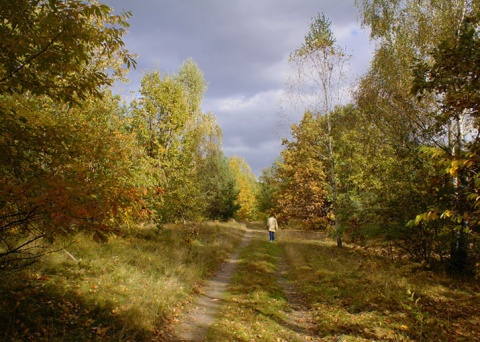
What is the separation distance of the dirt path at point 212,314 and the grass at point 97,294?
35 cm

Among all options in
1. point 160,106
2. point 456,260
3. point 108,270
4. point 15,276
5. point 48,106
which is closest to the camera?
point 15,276

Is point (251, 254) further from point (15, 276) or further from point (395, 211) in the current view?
point (15, 276)

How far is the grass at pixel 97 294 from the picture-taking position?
4.89m

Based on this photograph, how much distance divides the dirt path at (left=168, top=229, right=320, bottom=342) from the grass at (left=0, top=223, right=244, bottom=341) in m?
0.35

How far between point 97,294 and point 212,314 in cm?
271

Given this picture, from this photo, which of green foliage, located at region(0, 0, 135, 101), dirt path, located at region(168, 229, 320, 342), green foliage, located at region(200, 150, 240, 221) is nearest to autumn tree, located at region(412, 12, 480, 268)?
dirt path, located at region(168, 229, 320, 342)

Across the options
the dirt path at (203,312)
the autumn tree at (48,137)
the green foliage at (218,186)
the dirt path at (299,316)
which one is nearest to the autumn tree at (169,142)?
the dirt path at (203,312)

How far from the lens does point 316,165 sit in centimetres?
2484

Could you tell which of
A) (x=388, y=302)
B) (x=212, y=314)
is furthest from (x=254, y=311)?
(x=388, y=302)

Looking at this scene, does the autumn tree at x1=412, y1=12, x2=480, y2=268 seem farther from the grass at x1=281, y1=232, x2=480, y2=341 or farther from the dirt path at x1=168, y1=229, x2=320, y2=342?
the dirt path at x1=168, y1=229, x2=320, y2=342

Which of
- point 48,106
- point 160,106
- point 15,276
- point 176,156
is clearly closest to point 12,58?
point 15,276

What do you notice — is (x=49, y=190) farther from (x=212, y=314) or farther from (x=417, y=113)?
(x=417, y=113)

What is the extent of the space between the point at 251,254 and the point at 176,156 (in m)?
6.31

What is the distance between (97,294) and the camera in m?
6.43
